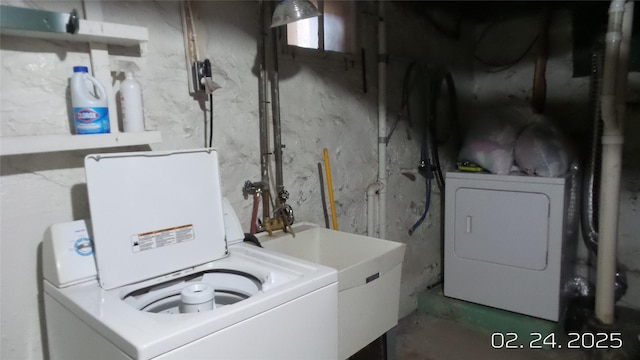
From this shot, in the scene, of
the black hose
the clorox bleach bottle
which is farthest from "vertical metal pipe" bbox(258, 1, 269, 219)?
the black hose

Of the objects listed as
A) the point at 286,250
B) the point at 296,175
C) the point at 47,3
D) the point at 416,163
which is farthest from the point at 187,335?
the point at 416,163

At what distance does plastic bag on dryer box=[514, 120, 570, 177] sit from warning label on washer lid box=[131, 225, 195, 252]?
2036 mm

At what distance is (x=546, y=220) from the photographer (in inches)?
89.7

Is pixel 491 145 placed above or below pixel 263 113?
below

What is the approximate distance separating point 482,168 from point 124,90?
2.15 m

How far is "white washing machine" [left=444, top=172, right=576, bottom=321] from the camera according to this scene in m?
2.28

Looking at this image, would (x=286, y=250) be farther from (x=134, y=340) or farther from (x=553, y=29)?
(x=553, y=29)

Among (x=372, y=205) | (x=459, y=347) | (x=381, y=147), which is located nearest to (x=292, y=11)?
(x=381, y=147)

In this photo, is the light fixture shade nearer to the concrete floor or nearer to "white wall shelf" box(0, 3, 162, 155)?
Answer: "white wall shelf" box(0, 3, 162, 155)

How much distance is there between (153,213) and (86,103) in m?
0.35

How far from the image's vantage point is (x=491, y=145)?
2.54 meters

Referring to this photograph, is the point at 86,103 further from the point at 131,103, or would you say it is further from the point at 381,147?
the point at 381,147

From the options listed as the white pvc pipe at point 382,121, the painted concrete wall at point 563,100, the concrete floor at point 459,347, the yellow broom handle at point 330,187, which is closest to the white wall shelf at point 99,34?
the yellow broom handle at point 330,187

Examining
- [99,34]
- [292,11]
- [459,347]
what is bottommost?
[459,347]
